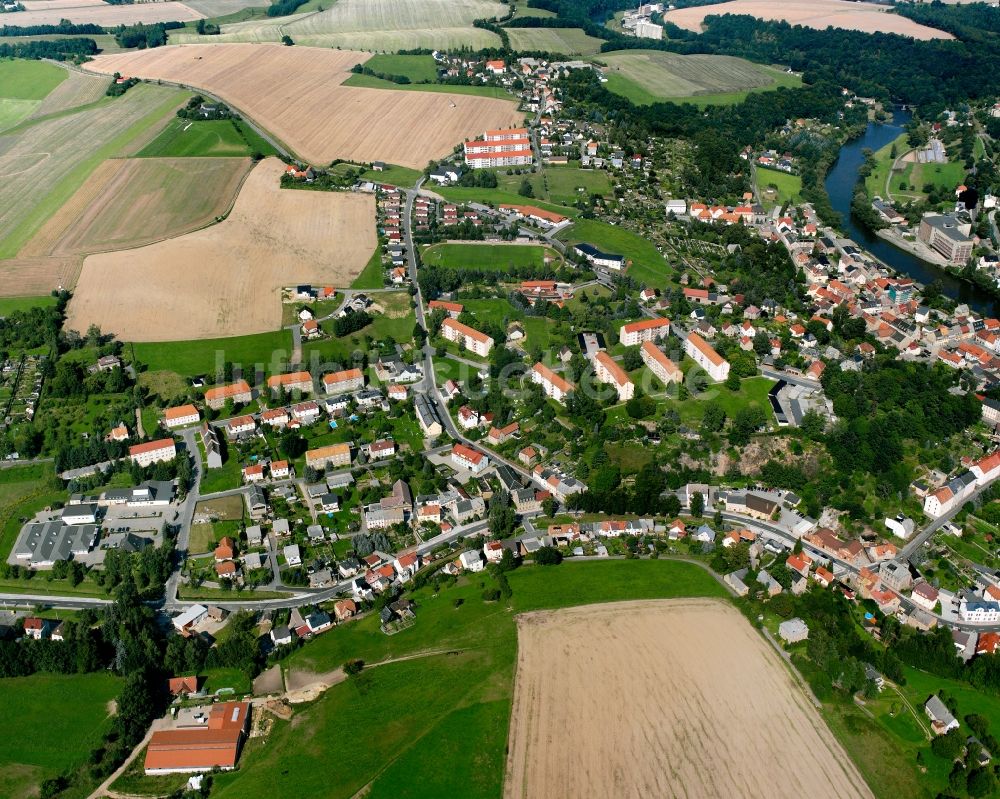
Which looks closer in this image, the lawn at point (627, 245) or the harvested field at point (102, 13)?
the lawn at point (627, 245)

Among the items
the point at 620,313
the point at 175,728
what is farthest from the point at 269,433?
the point at 620,313

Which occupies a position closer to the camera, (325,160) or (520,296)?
(520,296)

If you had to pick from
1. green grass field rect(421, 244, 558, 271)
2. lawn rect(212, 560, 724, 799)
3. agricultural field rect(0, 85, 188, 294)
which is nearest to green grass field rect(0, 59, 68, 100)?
agricultural field rect(0, 85, 188, 294)

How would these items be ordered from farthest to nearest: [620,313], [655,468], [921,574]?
[620,313]
[655,468]
[921,574]

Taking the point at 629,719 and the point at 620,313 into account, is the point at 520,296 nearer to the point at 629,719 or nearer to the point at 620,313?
the point at 620,313

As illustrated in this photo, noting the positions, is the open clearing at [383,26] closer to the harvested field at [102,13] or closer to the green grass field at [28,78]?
the harvested field at [102,13]

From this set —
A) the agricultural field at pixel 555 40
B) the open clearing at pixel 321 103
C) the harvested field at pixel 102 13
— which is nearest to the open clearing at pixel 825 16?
the agricultural field at pixel 555 40

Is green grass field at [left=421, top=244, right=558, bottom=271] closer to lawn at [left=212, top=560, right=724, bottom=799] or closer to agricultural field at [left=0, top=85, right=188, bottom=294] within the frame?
agricultural field at [left=0, top=85, right=188, bottom=294]
